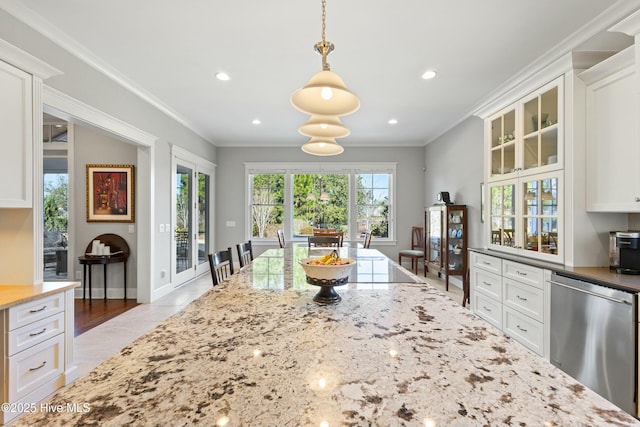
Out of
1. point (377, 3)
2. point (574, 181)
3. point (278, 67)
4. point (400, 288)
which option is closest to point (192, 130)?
point (278, 67)

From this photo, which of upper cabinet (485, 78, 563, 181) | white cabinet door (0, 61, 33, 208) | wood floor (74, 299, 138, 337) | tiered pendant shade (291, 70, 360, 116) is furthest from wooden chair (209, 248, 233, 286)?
upper cabinet (485, 78, 563, 181)

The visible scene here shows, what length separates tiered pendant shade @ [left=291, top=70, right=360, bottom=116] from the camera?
1562mm

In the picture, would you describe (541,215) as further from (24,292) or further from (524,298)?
(24,292)

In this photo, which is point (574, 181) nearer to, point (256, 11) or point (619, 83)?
point (619, 83)

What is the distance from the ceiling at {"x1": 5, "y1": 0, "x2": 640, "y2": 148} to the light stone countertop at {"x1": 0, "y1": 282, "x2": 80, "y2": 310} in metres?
2.08

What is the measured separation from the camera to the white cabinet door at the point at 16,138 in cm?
205

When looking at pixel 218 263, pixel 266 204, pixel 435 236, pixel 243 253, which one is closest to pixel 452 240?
pixel 435 236

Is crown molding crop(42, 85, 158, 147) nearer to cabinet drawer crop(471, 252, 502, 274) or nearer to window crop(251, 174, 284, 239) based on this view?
window crop(251, 174, 284, 239)

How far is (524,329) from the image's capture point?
9.15 feet

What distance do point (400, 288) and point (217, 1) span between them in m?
2.42

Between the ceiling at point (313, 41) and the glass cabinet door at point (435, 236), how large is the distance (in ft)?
6.65

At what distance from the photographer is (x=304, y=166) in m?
6.98

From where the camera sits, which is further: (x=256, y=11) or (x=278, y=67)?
(x=278, y=67)

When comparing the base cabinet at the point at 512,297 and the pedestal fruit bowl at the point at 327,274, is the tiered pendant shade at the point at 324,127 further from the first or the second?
the base cabinet at the point at 512,297
